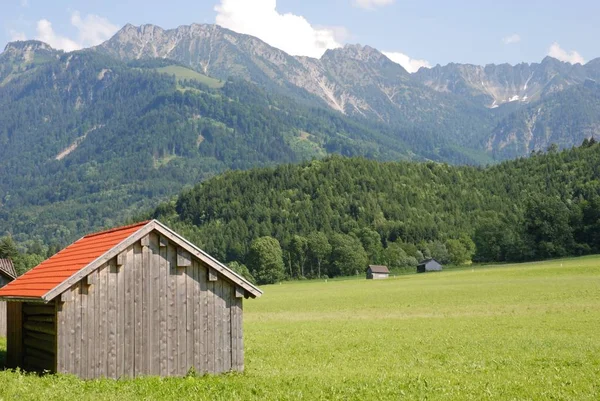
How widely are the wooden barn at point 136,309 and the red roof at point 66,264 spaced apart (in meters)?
0.08

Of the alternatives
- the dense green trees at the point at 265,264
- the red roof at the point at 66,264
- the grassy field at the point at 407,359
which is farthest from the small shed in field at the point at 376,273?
the red roof at the point at 66,264

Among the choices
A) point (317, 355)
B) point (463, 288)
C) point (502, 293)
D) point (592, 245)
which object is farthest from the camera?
point (592, 245)

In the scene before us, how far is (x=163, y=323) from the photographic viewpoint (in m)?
23.3

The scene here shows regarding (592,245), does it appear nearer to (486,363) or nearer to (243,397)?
(486,363)

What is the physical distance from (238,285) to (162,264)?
2581mm

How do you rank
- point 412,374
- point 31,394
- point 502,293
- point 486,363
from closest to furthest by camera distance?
point 31,394
point 412,374
point 486,363
point 502,293

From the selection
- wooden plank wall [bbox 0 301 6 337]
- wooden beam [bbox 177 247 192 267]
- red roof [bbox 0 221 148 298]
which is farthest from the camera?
wooden plank wall [bbox 0 301 6 337]

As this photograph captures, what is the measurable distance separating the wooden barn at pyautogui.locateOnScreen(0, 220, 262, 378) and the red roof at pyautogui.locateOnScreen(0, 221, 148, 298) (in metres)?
0.08

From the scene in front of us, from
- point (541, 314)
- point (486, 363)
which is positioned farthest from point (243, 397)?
point (541, 314)

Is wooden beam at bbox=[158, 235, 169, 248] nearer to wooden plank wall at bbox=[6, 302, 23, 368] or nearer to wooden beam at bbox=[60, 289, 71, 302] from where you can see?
wooden beam at bbox=[60, 289, 71, 302]

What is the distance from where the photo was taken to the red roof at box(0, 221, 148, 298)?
22.5m

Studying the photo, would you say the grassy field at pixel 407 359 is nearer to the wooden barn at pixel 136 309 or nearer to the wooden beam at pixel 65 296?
the wooden barn at pixel 136 309

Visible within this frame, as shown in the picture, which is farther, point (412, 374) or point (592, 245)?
point (592, 245)

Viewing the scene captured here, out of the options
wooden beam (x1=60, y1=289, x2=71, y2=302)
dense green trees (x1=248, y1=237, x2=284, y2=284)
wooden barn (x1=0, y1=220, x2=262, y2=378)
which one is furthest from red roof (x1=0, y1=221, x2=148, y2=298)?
dense green trees (x1=248, y1=237, x2=284, y2=284)
